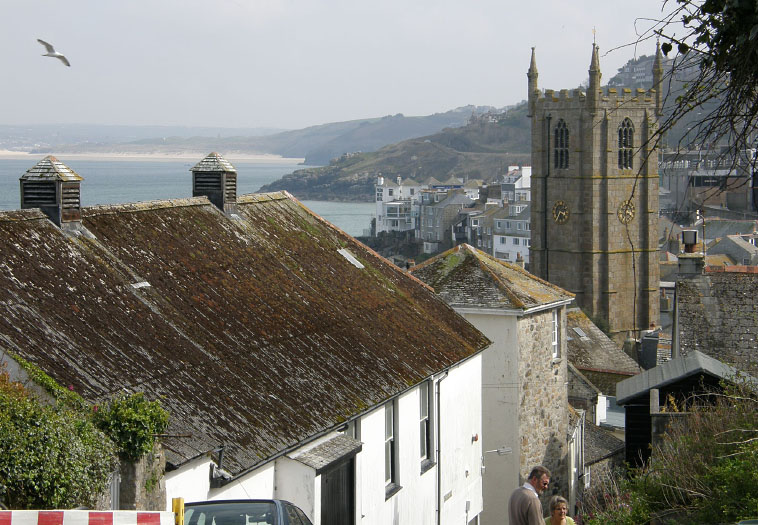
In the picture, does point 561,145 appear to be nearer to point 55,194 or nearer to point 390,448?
point 390,448

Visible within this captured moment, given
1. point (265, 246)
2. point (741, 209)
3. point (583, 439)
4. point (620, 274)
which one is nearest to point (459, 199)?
point (741, 209)

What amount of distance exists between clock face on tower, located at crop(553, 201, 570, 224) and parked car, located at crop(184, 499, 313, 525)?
8218 cm

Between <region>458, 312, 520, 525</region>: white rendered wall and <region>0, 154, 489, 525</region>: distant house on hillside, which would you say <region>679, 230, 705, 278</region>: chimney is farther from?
<region>0, 154, 489, 525</region>: distant house on hillside

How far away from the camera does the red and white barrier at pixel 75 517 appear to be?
7.41 m

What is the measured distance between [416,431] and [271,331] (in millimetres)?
3625

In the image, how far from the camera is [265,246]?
1861 centimetres

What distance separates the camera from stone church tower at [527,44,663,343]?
87875 millimetres

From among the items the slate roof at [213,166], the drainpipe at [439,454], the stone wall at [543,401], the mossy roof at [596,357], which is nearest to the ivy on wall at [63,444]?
the drainpipe at [439,454]

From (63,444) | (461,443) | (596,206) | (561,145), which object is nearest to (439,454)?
(461,443)

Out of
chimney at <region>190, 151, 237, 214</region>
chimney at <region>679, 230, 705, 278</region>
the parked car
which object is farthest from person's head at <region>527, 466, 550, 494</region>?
chimney at <region>679, 230, 705, 278</region>

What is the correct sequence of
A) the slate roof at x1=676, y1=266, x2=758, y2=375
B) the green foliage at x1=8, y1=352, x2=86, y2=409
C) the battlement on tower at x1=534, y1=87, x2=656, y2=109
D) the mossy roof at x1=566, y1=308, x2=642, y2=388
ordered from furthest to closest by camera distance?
the battlement on tower at x1=534, y1=87, x2=656, y2=109
the mossy roof at x1=566, y1=308, x2=642, y2=388
the slate roof at x1=676, y1=266, x2=758, y2=375
the green foliage at x1=8, y1=352, x2=86, y2=409

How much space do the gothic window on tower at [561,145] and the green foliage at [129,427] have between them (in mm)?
81336

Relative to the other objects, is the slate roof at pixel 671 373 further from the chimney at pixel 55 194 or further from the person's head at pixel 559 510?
the chimney at pixel 55 194

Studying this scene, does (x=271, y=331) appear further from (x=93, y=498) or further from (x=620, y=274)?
(x=620, y=274)
